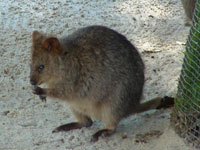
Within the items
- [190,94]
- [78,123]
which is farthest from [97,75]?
[190,94]

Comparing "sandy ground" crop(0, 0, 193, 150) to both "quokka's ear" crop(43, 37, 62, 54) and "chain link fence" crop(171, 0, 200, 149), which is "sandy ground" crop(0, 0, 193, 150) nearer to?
"chain link fence" crop(171, 0, 200, 149)

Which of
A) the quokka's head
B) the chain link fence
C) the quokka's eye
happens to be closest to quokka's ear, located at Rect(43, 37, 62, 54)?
the quokka's head

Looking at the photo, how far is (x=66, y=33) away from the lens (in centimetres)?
680

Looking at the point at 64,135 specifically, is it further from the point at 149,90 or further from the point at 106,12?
the point at 106,12

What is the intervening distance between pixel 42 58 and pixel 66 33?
2.03 m

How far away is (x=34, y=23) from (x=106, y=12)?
86 centimetres

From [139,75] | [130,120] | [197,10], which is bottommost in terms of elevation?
[130,120]

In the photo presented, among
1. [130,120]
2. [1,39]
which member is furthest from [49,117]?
[1,39]

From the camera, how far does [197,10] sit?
465 centimetres

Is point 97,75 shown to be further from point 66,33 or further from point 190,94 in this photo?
point 66,33

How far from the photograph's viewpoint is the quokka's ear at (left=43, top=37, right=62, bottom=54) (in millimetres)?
4745

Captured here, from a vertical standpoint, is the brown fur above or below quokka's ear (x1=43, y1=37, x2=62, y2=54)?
below

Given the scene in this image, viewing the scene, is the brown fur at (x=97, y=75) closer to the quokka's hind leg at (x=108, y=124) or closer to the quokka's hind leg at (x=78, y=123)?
the quokka's hind leg at (x=108, y=124)

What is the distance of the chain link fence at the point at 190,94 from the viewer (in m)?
4.68
